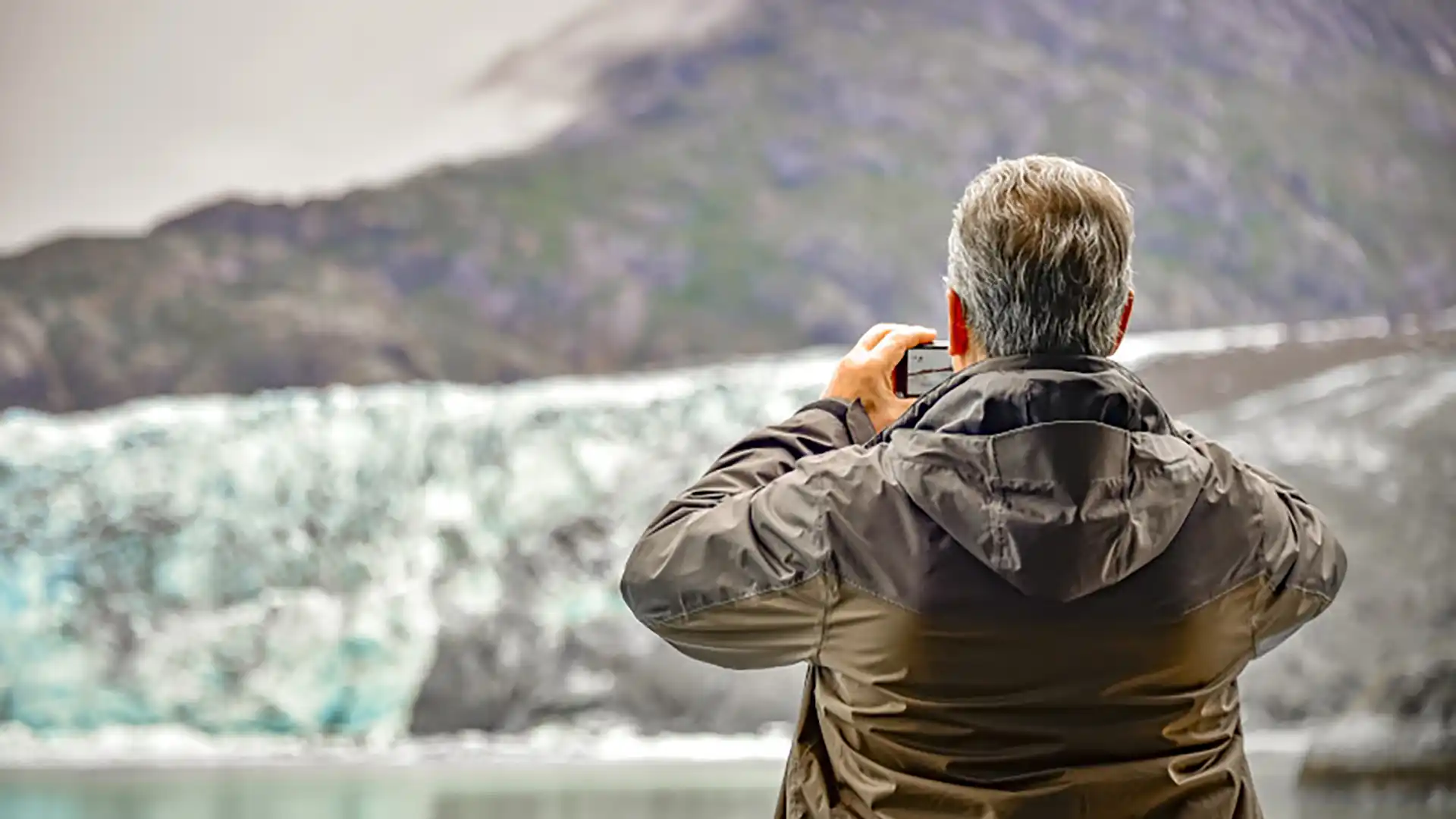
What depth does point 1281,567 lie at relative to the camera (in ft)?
3.20

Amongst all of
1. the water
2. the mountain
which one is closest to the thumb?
the water

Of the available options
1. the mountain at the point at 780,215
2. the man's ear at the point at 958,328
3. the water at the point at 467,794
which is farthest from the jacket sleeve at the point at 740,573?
the mountain at the point at 780,215

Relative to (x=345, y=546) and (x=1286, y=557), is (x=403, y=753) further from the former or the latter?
(x=1286, y=557)

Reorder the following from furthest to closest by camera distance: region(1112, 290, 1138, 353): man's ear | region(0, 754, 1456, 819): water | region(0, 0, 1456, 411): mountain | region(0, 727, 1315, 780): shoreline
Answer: region(0, 0, 1456, 411): mountain → region(0, 727, 1315, 780): shoreline → region(0, 754, 1456, 819): water → region(1112, 290, 1138, 353): man's ear

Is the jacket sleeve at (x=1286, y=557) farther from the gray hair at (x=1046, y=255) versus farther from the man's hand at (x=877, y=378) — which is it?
the man's hand at (x=877, y=378)

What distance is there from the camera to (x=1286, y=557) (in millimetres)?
978

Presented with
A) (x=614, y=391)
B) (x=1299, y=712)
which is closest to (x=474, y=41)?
(x=614, y=391)

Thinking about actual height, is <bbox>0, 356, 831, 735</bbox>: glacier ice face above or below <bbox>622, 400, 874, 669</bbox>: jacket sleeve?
below

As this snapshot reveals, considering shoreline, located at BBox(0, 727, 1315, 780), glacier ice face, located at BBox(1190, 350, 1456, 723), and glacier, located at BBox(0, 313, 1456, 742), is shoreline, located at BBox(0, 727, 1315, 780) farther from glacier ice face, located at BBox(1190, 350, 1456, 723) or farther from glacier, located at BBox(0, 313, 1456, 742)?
glacier ice face, located at BBox(1190, 350, 1456, 723)

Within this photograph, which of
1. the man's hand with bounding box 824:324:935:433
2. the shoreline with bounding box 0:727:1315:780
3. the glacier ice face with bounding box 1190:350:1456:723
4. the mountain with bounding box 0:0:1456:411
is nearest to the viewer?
the man's hand with bounding box 824:324:935:433

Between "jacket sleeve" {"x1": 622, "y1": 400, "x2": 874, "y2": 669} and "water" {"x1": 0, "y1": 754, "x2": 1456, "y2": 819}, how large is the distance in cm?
245

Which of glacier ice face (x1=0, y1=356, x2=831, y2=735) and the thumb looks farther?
glacier ice face (x1=0, y1=356, x2=831, y2=735)

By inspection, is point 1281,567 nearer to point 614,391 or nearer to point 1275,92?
point 614,391

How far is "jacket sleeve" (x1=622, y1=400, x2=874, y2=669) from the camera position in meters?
0.94
